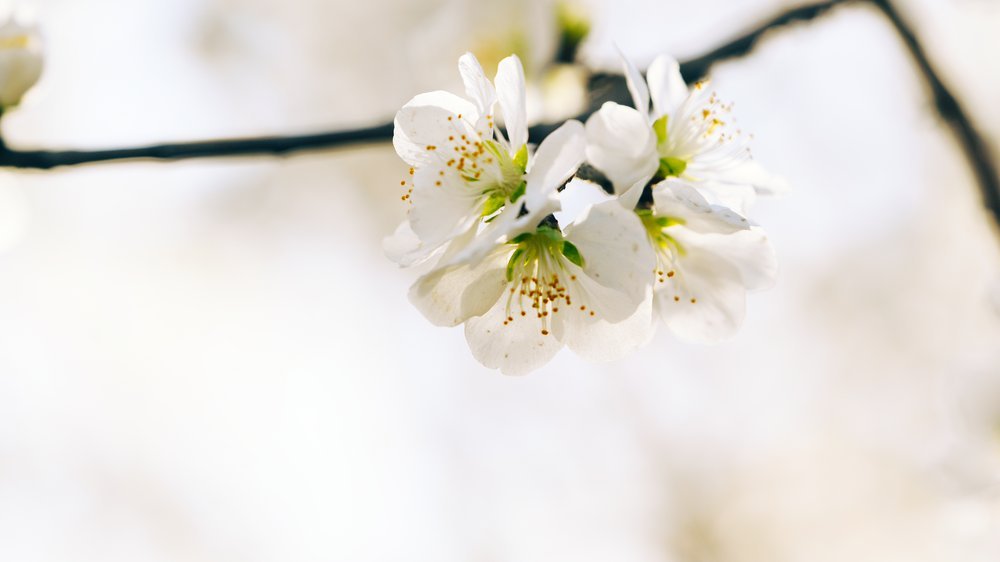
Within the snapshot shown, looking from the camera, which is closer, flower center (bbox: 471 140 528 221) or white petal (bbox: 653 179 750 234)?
white petal (bbox: 653 179 750 234)

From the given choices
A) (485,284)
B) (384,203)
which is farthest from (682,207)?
(384,203)

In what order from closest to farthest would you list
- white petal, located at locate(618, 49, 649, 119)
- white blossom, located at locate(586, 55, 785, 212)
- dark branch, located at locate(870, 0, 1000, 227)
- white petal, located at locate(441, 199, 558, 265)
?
white petal, located at locate(441, 199, 558, 265) → white petal, located at locate(618, 49, 649, 119) → white blossom, located at locate(586, 55, 785, 212) → dark branch, located at locate(870, 0, 1000, 227)

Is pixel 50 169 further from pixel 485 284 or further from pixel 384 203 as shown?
pixel 384 203

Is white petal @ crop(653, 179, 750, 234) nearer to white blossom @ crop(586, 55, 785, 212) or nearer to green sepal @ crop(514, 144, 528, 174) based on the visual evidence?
white blossom @ crop(586, 55, 785, 212)

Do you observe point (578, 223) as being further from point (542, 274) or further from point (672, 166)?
point (672, 166)

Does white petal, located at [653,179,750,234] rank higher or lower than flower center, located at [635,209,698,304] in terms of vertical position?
higher

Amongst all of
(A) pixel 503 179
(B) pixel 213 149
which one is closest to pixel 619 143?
(A) pixel 503 179

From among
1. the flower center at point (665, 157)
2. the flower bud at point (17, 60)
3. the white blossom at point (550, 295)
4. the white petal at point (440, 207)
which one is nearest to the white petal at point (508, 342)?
the white blossom at point (550, 295)

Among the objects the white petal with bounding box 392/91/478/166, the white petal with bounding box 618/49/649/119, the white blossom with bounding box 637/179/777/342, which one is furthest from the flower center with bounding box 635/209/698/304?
the white petal with bounding box 392/91/478/166
